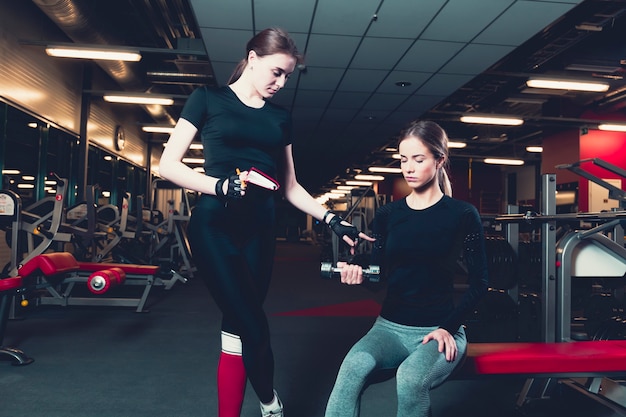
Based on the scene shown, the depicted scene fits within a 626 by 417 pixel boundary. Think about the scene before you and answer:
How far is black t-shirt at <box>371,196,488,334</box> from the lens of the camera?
1.45 meters

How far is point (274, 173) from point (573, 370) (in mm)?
1193

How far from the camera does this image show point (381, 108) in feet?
26.9

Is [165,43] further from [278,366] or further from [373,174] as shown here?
[373,174]

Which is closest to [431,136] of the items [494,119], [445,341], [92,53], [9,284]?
[445,341]

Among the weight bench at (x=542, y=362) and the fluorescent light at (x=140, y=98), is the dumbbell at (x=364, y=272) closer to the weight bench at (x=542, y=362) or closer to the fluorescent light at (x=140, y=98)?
the weight bench at (x=542, y=362)

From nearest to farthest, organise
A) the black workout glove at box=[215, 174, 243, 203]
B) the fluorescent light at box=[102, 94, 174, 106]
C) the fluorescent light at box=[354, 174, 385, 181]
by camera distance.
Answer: the black workout glove at box=[215, 174, 243, 203], the fluorescent light at box=[102, 94, 174, 106], the fluorescent light at box=[354, 174, 385, 181]

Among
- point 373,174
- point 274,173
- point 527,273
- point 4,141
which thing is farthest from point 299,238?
point 274,173

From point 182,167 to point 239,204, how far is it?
19 centimetres

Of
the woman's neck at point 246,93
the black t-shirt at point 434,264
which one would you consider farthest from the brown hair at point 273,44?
the black t-shirt at point 434,264

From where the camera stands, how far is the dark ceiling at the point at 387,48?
4836mm

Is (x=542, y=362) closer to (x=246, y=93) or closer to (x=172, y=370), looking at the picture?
(x=246, y=93)

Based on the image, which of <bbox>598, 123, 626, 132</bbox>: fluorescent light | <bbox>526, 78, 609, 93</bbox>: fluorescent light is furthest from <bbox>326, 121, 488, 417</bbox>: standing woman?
<bbox>598, 123, 626, 132</bbox>: fluorescent light

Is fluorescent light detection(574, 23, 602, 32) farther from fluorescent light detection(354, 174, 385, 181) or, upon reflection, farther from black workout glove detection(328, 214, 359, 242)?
fluorescent light detection(354, 174, 385, 181)

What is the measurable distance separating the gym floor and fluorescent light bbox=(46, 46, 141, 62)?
3.10 meters
